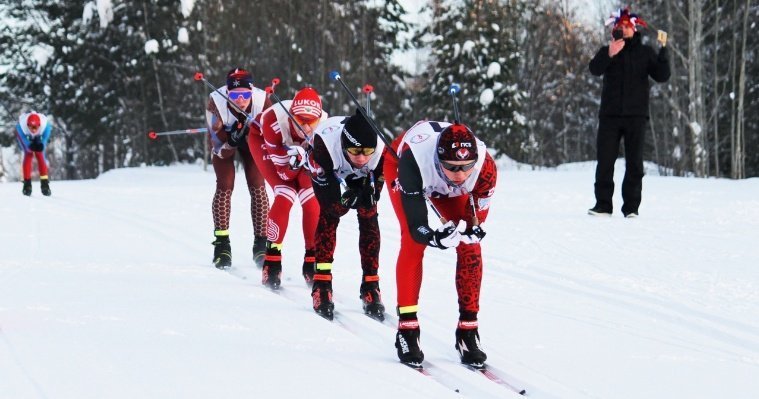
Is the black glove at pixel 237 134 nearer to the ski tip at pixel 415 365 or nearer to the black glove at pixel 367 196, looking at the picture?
the black glove at pixel 367 196

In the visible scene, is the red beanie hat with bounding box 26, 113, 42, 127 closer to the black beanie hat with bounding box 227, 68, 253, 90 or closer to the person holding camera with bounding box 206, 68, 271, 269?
the person holding camera with bounding box 206, 68, 271, 269

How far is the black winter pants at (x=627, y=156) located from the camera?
9055mm

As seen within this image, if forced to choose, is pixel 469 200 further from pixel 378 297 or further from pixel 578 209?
pixel 578 209

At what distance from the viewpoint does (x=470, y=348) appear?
434 cm

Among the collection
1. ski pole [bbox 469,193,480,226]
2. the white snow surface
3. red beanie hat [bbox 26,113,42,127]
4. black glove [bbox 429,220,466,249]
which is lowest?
the white snow surface

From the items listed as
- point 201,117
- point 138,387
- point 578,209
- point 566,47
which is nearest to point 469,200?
point 138,387

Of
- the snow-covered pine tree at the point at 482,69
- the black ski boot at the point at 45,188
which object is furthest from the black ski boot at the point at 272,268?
the snow-covered pine tree at the point at 482,69

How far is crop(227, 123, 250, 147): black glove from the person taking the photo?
7168mm

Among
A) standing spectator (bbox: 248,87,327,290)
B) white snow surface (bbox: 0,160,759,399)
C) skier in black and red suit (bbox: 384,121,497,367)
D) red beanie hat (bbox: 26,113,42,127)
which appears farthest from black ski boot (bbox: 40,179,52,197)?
skier in black and red suit (bbox: 384,121,497,367)

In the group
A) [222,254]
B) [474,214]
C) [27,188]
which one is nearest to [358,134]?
[474,214]

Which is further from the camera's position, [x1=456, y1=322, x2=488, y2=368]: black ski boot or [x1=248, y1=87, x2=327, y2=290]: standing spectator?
[x1=248, y1=87, x2=327, y2=290]: standing spectator

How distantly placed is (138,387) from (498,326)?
222cm

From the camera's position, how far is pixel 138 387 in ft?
12.4

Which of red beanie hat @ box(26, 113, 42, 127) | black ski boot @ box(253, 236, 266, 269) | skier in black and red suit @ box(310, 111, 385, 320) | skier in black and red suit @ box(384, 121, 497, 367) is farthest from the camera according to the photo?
red beanie hat @ box(26, 113, 42, 127)
